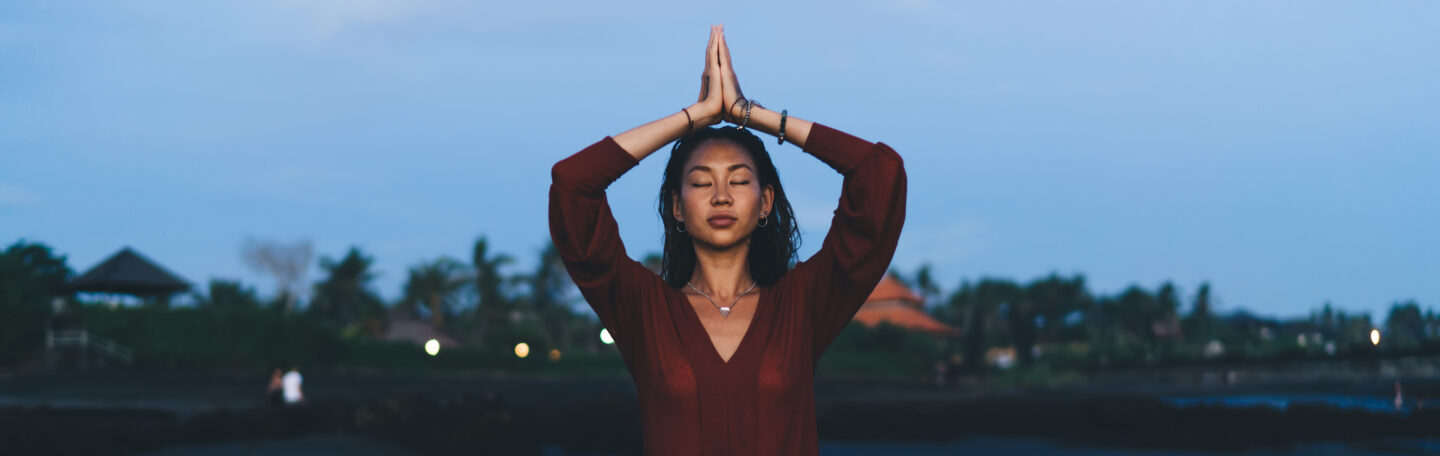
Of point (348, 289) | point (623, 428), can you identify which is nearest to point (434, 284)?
point (348, 289)

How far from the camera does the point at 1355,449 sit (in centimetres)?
1505

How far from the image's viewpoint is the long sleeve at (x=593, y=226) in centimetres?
230

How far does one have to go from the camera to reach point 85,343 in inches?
1346

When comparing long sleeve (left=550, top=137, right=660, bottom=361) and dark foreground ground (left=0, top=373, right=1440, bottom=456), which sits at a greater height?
long sleeve (left=550, top=137, right=660, bottom=361)

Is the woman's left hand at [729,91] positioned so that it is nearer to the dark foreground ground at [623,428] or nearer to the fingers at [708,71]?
the fingers at [708,71]

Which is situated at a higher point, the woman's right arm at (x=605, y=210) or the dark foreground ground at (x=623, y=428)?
the woman's right arm at (x=605, y=210)

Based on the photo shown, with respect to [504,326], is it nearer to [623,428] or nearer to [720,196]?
[623,428]

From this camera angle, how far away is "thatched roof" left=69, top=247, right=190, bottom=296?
3622 centimetres

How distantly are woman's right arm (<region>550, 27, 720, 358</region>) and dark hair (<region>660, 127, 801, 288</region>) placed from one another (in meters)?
0.12

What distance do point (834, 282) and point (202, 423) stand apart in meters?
14.4

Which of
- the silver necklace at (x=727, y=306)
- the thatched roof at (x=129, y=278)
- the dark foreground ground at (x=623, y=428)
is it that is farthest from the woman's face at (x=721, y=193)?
the thatched roof at (x=129, y=278)

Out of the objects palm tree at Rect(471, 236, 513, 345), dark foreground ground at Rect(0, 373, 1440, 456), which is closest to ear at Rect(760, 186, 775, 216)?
dark foreground ground at Rect(0, 373, 1440, 456)

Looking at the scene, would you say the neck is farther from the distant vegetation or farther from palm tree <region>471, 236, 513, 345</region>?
palm tree <region>471, 236, 513, 345</region>

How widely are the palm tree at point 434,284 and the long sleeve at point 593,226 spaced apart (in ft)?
158
